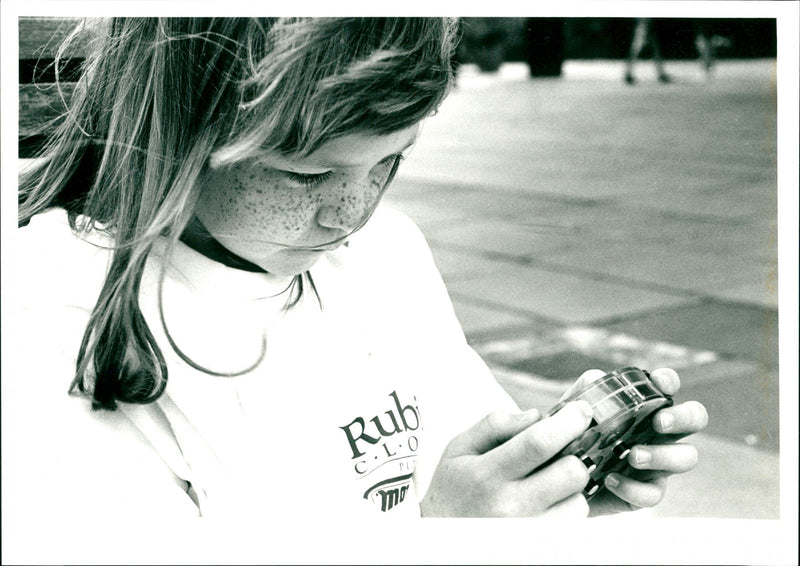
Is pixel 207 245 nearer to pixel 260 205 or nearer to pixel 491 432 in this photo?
pixel 260 205

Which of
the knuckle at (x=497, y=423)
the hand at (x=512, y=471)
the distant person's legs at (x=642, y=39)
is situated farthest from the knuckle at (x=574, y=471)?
the distant person's legs at (x=642, y=39)

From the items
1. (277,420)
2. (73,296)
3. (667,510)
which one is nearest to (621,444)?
(277,420)

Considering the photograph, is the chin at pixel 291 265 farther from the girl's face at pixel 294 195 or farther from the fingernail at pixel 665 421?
the fingernail at pixel 665 421

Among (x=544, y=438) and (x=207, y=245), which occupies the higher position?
(x=207, y=245)

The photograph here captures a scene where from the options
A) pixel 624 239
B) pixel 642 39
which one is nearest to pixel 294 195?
pixel 642 39

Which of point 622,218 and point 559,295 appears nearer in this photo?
point 559,295

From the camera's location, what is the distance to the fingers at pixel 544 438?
4.33 feet

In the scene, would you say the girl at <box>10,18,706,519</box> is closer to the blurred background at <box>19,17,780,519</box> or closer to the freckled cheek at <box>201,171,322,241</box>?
the freckled cheek at <box>201,171,322,241</box>

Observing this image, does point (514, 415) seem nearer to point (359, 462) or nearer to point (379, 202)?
point (359, 462)

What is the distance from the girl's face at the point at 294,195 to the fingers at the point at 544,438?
0.38m

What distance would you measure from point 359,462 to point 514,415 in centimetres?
23

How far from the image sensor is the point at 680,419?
1396 mm

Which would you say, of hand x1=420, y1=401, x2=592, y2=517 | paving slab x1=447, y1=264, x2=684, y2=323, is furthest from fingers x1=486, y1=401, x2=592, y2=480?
paving slab x1=447, y1=264, x2=684, y2=323

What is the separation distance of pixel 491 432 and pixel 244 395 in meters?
0.36
